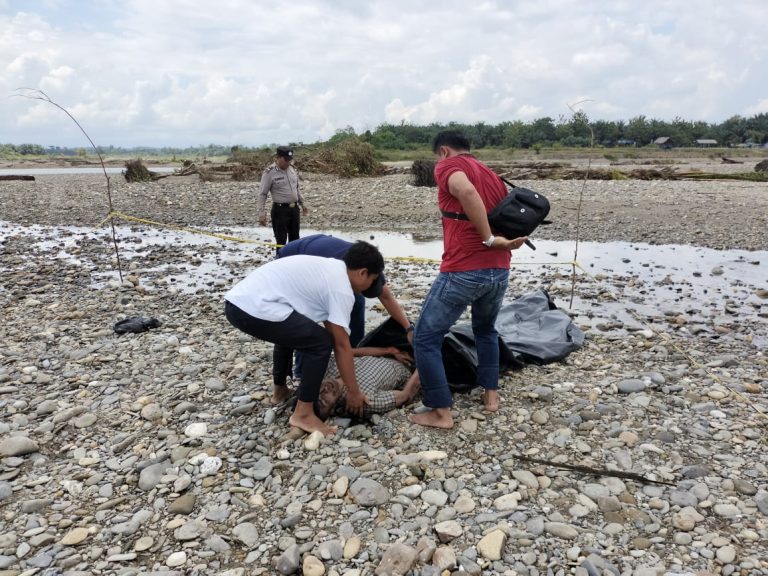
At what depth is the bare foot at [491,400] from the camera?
412 centimetres

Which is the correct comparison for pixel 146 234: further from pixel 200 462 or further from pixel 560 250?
pixel 200 462

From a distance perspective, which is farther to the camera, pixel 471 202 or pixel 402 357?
pixel 402 357

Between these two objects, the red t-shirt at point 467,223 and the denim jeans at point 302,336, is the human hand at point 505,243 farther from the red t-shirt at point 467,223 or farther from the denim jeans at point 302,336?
the denim jeans at point 302,336

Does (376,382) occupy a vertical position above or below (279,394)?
above

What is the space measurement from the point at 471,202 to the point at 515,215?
1.08 ft

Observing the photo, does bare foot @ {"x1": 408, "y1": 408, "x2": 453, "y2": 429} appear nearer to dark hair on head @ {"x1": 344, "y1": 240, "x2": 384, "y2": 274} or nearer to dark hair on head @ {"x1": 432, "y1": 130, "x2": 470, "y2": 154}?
dark hair on head @ {"x1": 344, "y1": 240, "x2": 384, "y2": 274}

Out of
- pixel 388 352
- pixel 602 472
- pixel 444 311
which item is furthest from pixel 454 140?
pixel 602 472

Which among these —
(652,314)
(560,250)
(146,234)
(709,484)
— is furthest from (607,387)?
(146,234)

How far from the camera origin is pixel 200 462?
3635 millimetres

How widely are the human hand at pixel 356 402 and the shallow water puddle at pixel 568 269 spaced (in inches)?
155

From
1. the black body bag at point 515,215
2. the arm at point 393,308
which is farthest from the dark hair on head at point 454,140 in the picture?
the arm at point 393,308

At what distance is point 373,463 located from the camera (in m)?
3.53

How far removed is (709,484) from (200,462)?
306 cm

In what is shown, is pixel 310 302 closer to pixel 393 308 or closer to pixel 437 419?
pixel 393 308
